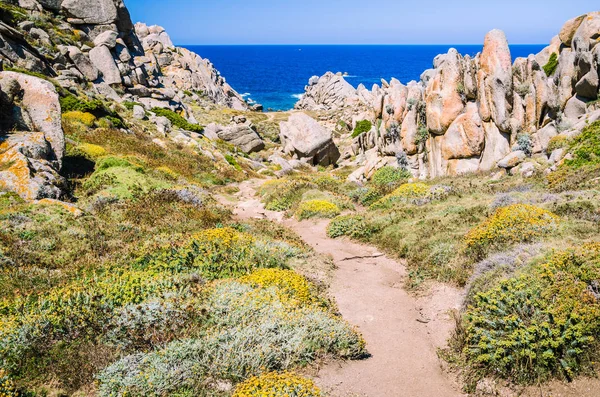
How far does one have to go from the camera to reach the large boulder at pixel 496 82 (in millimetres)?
25906

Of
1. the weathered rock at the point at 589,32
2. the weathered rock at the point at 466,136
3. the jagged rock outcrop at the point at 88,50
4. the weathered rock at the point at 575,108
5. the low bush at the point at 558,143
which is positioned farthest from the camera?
A: the jagged rock outcrop at the point at 88,50

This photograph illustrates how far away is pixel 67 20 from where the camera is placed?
54000mm

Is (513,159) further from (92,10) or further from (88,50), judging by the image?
(92,10)

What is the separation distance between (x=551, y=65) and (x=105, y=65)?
4853 cm

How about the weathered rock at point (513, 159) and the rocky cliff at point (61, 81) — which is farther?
the weathered rock at point (513, 159)

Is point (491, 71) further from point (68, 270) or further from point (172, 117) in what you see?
point (172, 117)

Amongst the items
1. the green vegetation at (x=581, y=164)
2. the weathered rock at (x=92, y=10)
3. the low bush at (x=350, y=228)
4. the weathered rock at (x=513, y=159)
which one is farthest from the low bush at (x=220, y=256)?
the weathered rock at (x=92, y=10)

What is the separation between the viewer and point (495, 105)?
26.3 m

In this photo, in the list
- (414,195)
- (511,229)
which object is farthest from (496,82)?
(511,229)

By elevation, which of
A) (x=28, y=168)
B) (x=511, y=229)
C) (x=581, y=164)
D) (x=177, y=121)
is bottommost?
(x=177, y=121)

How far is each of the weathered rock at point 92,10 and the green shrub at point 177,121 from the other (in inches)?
750

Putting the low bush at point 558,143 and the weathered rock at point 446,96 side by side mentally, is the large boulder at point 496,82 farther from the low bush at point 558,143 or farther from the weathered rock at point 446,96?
the low bush at point 558,143

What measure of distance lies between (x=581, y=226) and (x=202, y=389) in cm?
1083

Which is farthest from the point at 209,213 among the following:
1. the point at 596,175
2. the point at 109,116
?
the point at 109,116
